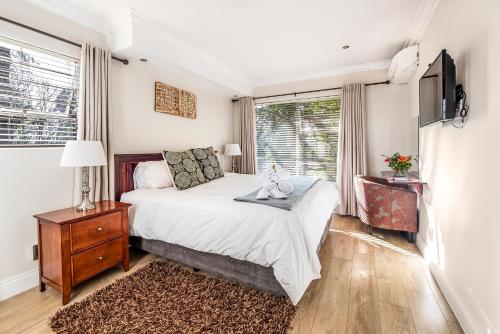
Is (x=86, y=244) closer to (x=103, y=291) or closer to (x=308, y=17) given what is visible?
(x=103, y=291)

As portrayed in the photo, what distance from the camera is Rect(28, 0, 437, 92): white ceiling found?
7.56 feet

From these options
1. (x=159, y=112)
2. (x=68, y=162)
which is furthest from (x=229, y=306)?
(x=159, y=112)

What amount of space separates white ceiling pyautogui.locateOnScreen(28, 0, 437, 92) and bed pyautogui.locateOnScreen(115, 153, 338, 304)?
1558 mm

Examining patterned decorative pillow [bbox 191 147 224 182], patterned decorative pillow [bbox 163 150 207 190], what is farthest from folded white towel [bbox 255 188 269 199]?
patterned decorative pillow [bbox 191 147 224 182]

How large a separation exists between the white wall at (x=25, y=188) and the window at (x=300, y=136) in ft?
11.2

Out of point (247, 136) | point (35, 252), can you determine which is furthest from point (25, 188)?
point (247, 136)

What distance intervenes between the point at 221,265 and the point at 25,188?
Answer: 1790mm

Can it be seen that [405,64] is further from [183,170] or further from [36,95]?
[36,95]

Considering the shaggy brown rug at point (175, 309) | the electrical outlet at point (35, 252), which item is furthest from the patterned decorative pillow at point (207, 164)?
the electrical outlet at point (35, 252)

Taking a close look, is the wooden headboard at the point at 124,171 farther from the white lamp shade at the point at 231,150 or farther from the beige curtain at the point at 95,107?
the white lamp shade at the point at 231,150

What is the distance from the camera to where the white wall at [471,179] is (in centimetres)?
128

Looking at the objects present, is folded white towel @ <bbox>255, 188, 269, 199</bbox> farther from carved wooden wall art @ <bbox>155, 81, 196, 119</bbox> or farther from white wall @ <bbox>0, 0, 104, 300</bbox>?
carved wooden wall art @ <bbox>155, 81, 196, 119</bbox>

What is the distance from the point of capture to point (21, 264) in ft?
6.61

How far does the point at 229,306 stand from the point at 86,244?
1.27 m
